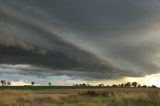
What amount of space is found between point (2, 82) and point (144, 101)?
121862mm

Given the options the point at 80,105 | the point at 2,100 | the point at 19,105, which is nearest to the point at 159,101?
the point at 80,105

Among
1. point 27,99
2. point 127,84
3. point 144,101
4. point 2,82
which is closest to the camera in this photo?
point 144,101

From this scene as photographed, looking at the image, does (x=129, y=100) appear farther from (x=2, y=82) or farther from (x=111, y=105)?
(x=2, y=82)

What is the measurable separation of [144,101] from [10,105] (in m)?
12.6

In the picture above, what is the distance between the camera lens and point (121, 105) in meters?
34.7

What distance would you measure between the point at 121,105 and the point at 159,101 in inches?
149

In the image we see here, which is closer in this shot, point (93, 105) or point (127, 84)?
point (93, 105)

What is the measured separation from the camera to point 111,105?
34.7 metres

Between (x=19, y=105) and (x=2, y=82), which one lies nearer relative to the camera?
(x=19, y=105)

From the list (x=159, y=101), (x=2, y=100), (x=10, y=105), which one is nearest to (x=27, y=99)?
(x=2, y=100)

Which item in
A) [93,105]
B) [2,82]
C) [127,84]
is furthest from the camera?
[2,82]

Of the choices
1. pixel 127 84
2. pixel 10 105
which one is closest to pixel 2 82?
pixel 127 84

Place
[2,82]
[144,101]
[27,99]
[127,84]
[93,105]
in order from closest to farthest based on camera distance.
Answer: [93,105] → [144,101] → [27,99] → [127,84] → [2,82]

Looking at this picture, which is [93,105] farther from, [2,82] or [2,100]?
[2,82]
